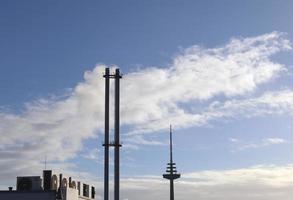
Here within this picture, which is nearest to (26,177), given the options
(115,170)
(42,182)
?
(42,182)

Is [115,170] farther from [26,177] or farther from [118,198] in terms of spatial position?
[26,177]

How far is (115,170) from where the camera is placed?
114 meters

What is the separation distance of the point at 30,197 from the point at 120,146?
1794 cm

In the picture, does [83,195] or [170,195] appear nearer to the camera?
[170,195]

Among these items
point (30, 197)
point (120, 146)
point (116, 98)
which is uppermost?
point (116, 98)

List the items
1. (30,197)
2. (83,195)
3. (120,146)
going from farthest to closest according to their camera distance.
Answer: (83,195) → (120,146) → (30,197)

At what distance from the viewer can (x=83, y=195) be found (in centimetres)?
12688

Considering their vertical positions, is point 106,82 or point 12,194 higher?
point 106,82

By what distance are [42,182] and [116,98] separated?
64.4 feet

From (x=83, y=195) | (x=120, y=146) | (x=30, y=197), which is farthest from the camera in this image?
(x=83, y=195)

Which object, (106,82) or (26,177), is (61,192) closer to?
(26,177)

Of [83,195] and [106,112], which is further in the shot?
[83,195]

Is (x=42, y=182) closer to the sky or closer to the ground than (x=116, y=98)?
closer to the ground

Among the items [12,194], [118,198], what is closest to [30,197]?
[12,194]
